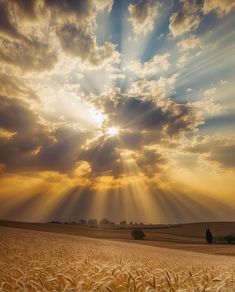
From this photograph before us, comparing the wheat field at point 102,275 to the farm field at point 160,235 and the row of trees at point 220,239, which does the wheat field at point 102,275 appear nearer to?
the farm field at point 160,235

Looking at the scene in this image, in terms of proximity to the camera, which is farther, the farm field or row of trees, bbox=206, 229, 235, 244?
row of trees, bbox=206, 229, 235, 244

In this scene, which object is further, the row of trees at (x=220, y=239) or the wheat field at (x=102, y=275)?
the row of trees at (x=220, y=239)

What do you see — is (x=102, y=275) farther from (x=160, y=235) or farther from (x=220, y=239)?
(x=220, y=239)

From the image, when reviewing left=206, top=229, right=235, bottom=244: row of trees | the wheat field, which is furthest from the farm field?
the wheat field

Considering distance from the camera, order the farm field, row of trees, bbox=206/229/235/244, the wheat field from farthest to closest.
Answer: row of trees, bbox=206/229/235/244, the farm field, the wheat field

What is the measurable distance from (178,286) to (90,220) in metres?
197

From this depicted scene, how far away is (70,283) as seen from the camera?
3.51 metres

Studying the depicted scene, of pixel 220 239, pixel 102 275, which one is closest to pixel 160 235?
pixel 220 239

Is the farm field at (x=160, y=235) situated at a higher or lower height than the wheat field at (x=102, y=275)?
higher

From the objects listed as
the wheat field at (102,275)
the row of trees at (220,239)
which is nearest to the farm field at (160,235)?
the row of trees at (220,239)

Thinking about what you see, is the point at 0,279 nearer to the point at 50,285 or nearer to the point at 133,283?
the point at 50,285

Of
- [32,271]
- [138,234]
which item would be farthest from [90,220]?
[32,271]

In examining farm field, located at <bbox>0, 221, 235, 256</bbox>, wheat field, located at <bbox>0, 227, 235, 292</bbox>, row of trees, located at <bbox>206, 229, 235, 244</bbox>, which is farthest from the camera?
row of trees, located at <bbox>206, 229, 235, 244</bbox>

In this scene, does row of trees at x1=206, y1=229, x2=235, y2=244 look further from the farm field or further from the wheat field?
the wheat field
